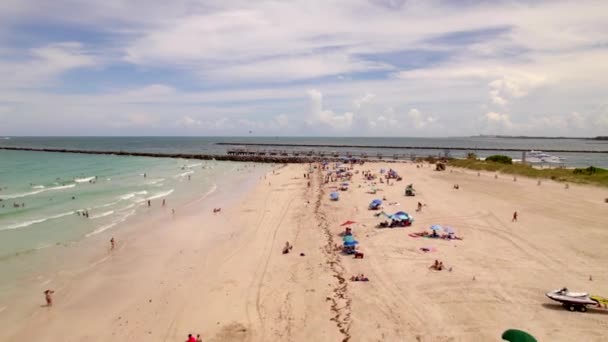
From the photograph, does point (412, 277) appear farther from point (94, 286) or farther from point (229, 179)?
point (229, 179)

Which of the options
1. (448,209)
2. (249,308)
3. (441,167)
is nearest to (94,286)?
(249,308)

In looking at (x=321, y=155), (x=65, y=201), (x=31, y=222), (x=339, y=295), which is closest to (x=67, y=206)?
(x=65, y=201)

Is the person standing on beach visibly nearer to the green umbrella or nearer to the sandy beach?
the sandy beach

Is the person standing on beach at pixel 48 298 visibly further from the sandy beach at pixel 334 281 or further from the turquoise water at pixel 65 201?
the turquoise water at pixel 65 201

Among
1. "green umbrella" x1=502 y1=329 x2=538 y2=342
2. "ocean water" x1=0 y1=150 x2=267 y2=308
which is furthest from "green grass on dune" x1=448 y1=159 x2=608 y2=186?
"green umbrella" x1=502 y1=329 x2=538 y2=342

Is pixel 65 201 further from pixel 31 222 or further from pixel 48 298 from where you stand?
pixel 48 298

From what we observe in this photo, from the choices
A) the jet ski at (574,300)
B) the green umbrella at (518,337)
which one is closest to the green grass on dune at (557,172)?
the jet ski at (574,300)
